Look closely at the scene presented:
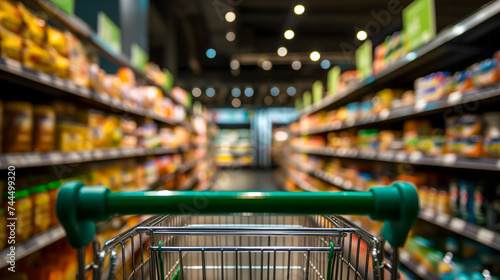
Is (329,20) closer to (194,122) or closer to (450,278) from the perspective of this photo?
(194,122)

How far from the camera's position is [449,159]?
1.74 m

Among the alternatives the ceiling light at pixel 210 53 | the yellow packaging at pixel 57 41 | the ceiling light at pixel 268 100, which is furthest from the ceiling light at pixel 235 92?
the yellow packaging at pixel 57 41

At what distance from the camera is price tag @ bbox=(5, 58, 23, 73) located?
1.20 metres

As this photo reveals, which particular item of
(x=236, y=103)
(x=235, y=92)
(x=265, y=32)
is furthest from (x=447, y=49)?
(x=236, y=103)

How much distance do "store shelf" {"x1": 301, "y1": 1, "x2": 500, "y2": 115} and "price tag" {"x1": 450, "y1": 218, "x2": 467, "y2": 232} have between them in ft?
3.59

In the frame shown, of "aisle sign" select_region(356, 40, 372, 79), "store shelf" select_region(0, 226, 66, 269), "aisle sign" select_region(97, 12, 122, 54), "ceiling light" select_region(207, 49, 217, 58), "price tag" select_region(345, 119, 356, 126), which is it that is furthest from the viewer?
"ceiling light" select_region(207, 49, 217, 58)

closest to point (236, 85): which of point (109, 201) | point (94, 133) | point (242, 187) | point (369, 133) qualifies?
point (242, 187)

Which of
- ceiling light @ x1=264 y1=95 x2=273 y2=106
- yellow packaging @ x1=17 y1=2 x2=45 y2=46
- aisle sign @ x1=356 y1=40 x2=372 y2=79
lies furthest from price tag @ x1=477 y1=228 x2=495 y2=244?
ceiling light @ x1=264 y1=95 x2=273 y2=106

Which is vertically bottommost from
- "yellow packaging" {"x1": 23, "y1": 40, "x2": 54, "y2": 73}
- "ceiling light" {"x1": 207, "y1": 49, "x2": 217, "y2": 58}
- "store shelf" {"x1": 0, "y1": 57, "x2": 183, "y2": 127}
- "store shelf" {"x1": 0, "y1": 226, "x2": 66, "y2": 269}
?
"store shelf" {"x1": 0, "y1": 226, "x2": 66, "y2": 269}

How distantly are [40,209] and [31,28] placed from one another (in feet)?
3.12

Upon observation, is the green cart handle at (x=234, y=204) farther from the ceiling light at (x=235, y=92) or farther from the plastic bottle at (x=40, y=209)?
the ceiling light at (x=235, y=92)

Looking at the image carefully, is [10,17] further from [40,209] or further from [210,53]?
[210,53]

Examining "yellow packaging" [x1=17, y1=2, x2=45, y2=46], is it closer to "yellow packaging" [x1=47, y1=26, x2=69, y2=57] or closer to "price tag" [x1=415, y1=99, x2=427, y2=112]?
"yellow packaging" [x1=47, y1=26, x2=69, y2=57]

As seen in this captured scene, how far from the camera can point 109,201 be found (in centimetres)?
62
